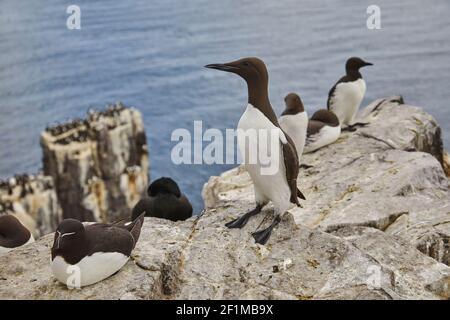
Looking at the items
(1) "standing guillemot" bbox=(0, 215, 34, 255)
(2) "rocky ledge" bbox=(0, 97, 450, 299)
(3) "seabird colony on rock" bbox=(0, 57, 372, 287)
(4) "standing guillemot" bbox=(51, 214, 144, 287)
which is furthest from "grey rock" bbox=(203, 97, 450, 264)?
(1) "standing guillemot" bbox=(0, 215, 34, 255)

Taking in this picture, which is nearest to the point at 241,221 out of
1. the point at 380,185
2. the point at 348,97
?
the point at 380,185

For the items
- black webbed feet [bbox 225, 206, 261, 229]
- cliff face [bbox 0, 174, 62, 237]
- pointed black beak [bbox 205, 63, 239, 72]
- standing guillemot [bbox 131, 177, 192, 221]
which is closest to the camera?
pointed black beak [bbox 205, 63, 239, 72]

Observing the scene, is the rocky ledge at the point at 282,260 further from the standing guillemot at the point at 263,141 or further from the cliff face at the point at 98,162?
the cliff face at the point at 98,162

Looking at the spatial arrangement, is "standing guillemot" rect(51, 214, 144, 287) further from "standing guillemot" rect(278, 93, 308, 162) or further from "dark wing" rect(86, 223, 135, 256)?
"standing guillemot" rect(278, 93, 308, 162)

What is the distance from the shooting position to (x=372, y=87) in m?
59.0

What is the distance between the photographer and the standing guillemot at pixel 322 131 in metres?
10.3

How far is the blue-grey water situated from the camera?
5928 centimetres

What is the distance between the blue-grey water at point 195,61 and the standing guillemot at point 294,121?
36.6 m

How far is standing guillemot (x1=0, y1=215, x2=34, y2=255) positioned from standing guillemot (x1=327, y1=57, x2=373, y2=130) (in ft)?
21.3

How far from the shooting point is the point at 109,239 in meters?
4.75

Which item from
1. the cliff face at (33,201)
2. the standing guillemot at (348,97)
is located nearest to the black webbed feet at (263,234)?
the standing guillemot at (348,97)

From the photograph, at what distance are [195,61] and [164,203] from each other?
81.4 metres

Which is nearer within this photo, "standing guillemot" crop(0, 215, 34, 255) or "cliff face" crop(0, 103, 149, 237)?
"standing guillemot" crop(0, 215, 34, 255)

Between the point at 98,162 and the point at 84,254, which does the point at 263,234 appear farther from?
the point at 98,162
